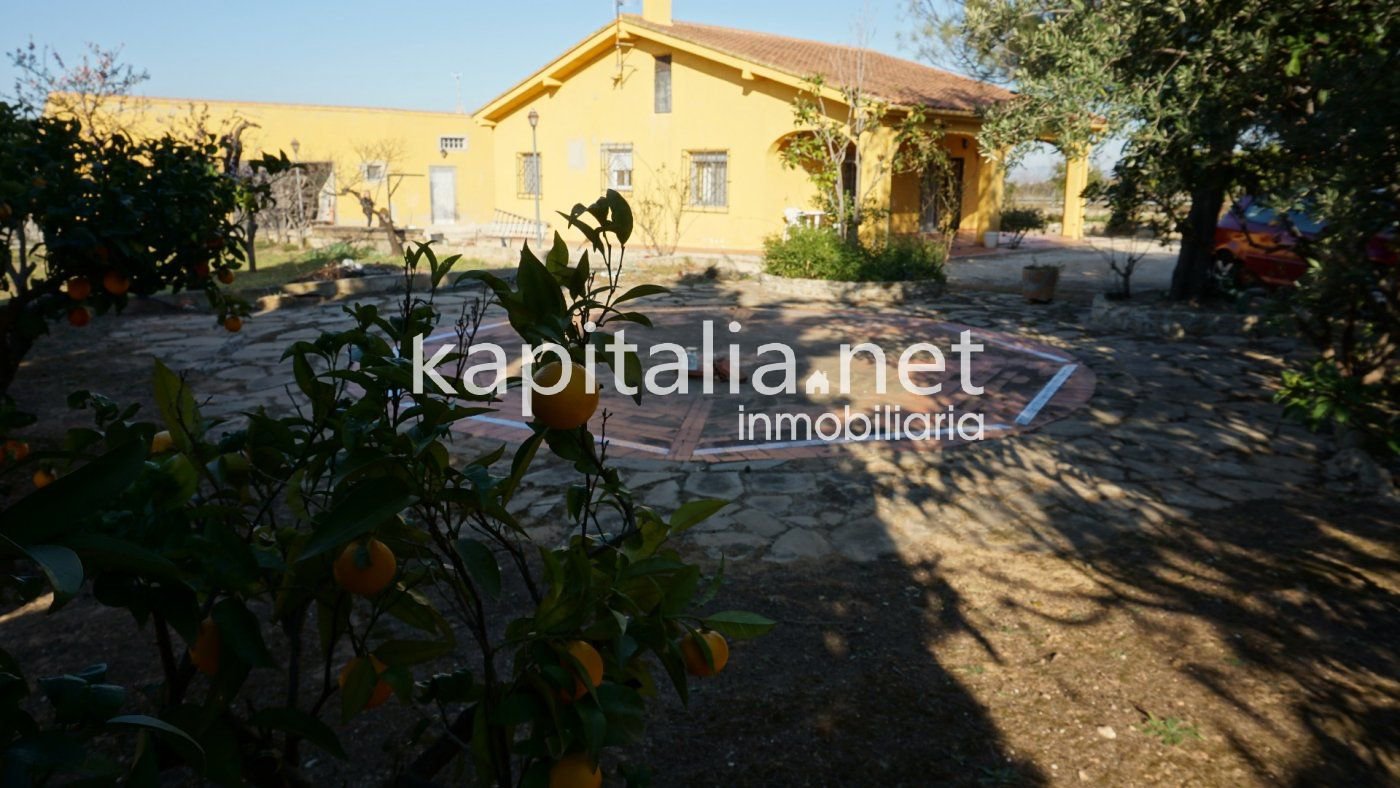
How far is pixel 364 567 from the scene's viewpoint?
4.37ft

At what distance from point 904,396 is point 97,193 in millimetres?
5942

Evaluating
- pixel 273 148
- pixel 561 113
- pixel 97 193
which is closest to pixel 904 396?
pixel 97 193

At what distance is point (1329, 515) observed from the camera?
4.91 metres

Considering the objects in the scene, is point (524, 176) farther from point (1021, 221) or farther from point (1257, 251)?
point (1257, 251)

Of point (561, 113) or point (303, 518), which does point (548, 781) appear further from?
point (561, 113)

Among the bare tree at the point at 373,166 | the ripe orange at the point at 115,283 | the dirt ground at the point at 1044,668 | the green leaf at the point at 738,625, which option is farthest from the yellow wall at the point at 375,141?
the green leaf at the point at 738,625

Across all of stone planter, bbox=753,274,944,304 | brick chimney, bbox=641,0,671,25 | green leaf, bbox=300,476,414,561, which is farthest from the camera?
Result: brick chimney, bbox=641,0,671,25

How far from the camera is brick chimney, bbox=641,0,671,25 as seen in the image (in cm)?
2269

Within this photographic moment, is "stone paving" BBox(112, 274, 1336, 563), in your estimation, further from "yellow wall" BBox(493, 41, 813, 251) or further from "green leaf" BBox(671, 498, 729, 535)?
"yellow wall" BBox(493, 41, 813, 251)

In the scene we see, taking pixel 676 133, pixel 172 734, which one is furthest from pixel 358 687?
pixel 676 133

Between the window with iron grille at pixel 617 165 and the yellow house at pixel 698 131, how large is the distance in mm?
35

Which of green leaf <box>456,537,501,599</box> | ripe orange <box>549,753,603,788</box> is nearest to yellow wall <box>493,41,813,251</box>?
green leaf <box>456,537,501,599</box>

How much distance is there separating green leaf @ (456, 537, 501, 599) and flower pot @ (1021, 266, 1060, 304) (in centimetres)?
1296

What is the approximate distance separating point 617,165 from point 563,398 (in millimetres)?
22059
